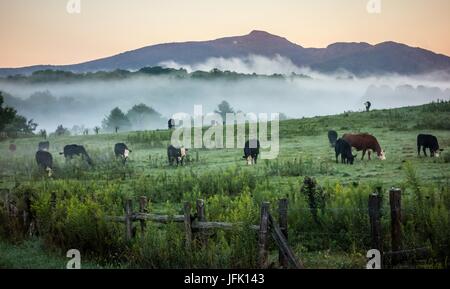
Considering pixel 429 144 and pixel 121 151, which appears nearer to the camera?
pixel 429 144

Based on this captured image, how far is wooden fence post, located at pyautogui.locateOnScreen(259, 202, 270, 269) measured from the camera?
32.7 ft

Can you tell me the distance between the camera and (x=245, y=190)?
16.8 m

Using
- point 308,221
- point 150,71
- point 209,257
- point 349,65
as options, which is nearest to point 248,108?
point 150,71

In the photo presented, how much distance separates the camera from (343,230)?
12.4 metres

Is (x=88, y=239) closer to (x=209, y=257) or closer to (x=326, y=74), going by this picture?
(x=209, y=257)

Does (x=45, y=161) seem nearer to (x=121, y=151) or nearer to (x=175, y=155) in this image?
(x=121, y=151)

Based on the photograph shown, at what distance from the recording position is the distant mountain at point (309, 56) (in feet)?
78.7

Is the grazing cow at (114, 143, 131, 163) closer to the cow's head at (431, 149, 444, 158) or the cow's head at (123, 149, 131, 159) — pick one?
the cow's head at (123, 149, 131, 159)

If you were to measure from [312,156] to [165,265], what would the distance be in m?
15.8

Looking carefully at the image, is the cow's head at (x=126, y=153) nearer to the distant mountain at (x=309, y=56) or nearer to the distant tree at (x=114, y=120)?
the distant mountain at (x=309, y=56)

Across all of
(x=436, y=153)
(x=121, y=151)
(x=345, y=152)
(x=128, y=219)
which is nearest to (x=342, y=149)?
(x=345, y=152)

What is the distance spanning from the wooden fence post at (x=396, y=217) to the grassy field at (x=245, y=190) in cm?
46

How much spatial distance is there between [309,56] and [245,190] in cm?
1325

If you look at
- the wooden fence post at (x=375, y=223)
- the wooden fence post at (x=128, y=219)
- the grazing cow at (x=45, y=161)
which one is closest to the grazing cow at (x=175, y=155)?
the grazing cow at (x=45, y=161)
